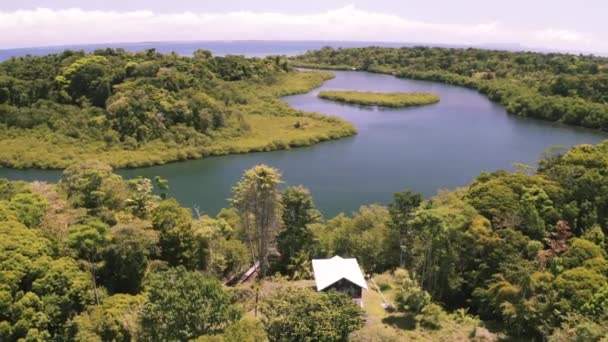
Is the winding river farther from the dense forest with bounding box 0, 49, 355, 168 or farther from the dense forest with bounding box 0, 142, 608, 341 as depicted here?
the dense forest with bounding box 0, 142, 608, 341

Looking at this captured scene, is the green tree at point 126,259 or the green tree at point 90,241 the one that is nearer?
the green tree at point 90,241

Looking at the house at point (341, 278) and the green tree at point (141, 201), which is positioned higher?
A: the green tree at point (141, 201)

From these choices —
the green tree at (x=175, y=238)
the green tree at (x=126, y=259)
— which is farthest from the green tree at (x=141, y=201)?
the green tree at (x=126, y=259)

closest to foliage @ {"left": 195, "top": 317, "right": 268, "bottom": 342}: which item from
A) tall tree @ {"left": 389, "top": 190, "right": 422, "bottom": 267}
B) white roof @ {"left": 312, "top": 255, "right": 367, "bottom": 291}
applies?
white roof @ {"left": 312, "top": 255, "right": 367, "bottom": 291}

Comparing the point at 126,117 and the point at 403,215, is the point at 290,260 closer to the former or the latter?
the point at 403,215

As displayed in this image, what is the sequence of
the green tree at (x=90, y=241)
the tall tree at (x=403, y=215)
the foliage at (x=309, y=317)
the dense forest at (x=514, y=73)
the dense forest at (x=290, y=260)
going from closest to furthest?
the foliage at (x=309, y=317) → the dense forest at (x=290, y=260) → the green tree at (x=90, y=241) → the tall tree at (x=403, y=215) → the dense forest at (x=514, y=73)

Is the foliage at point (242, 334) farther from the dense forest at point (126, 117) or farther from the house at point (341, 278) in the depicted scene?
the dense forest at point (126, 117)

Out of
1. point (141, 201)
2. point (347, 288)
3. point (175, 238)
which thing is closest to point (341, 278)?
point (347, 288)
